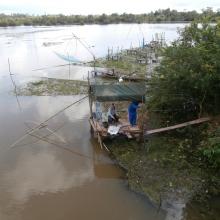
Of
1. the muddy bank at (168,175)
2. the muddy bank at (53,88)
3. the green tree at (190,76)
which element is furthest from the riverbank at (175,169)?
the muddy bank at (53,88)

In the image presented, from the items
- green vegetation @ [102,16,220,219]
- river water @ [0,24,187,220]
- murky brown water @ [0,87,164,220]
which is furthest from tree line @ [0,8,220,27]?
murky brown water @ [0,87,164,220]

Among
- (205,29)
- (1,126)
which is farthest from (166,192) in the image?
(1,126)

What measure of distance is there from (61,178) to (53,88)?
422 inches

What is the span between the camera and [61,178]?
9531 mm

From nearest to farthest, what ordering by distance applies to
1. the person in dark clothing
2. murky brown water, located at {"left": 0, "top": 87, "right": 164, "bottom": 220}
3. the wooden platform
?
murky brown water, located at {"left": 0, "top": 87, "right": 164, "bottom": 220} < the wooden platform < the person in dark clothing

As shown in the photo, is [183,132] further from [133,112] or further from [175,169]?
[175,169]

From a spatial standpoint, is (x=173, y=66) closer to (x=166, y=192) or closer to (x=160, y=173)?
(x=160, y=173)

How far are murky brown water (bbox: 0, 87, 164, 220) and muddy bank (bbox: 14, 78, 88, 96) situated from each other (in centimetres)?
450

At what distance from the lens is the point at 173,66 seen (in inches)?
422

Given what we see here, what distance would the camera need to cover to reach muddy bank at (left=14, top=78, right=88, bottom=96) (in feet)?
60.7

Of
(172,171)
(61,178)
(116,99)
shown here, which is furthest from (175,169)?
(61,178)

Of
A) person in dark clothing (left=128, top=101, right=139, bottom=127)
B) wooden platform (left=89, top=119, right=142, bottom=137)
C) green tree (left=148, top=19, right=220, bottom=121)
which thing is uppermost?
green tree (left=148, top=19, right=220, bottom=121)

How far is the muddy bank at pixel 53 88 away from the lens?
18516 mm

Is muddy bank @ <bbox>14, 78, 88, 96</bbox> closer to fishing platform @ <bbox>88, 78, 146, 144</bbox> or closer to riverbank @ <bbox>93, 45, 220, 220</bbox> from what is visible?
fishing platform @ <bbox>88, 78, 146, 144</bbox>
